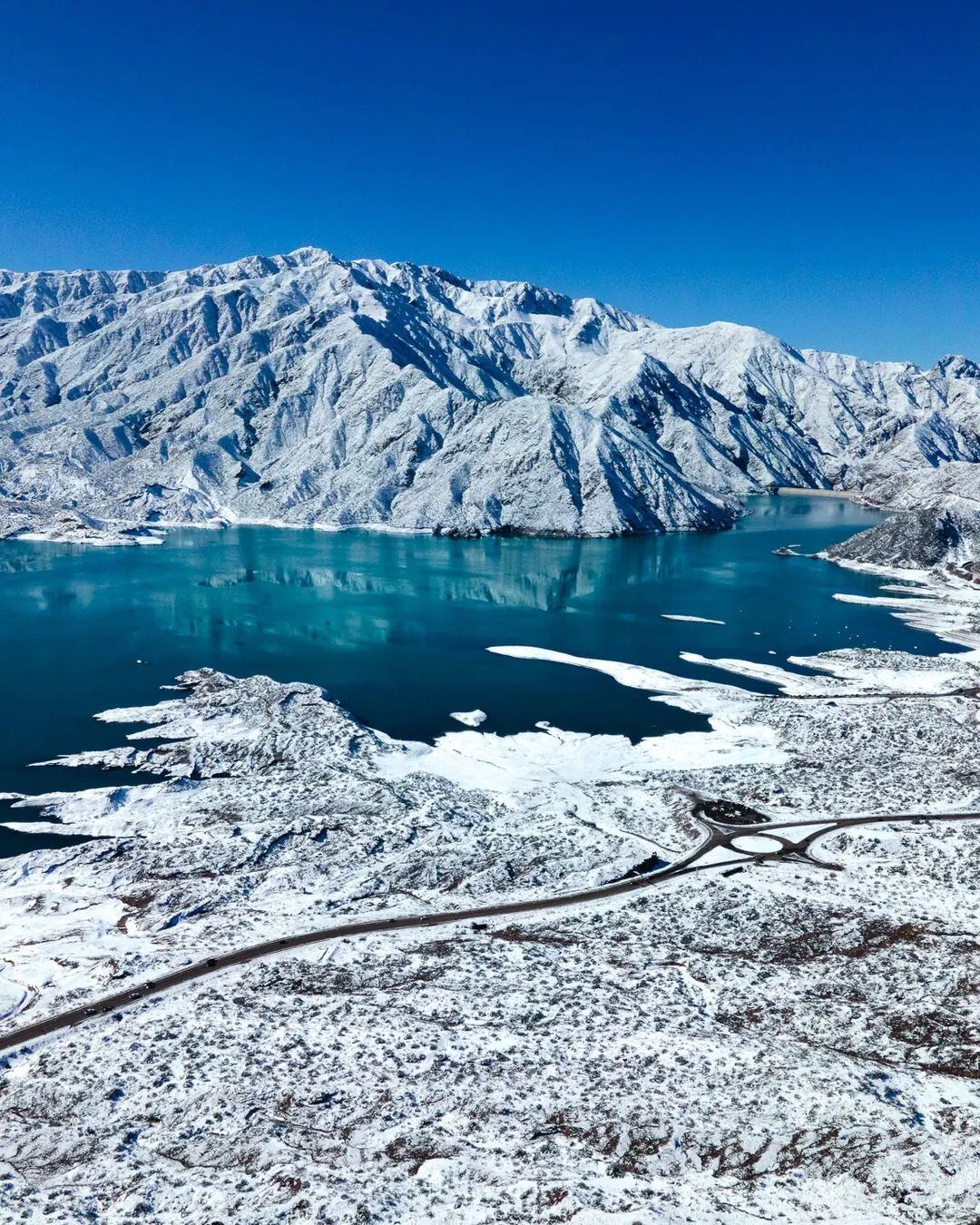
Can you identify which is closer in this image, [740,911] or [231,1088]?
[231,1088]

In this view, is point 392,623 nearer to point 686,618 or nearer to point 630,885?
point 686,618

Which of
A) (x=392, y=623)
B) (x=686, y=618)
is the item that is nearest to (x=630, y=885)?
(x=392, y=623)

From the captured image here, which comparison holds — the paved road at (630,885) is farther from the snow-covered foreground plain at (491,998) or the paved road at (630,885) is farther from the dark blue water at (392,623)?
the dark blue water at (392,623)

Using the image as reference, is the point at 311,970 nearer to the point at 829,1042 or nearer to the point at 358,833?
the point at 358,833

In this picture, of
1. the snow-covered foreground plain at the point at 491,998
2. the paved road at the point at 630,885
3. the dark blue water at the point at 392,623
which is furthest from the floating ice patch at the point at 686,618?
the paved road at the point at 630,885

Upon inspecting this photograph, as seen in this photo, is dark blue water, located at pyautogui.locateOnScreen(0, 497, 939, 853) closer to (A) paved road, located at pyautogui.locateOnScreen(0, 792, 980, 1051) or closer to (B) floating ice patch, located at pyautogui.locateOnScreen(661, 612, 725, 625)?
(B) floating ice patch, located at pyautogui.locateOnScreen(661, 612, 725, 625)

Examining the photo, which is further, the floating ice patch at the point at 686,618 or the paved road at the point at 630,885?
the floating ice patch at the point at 686,618

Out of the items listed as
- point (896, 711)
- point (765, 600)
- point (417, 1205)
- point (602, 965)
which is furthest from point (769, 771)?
point (765, 600)
